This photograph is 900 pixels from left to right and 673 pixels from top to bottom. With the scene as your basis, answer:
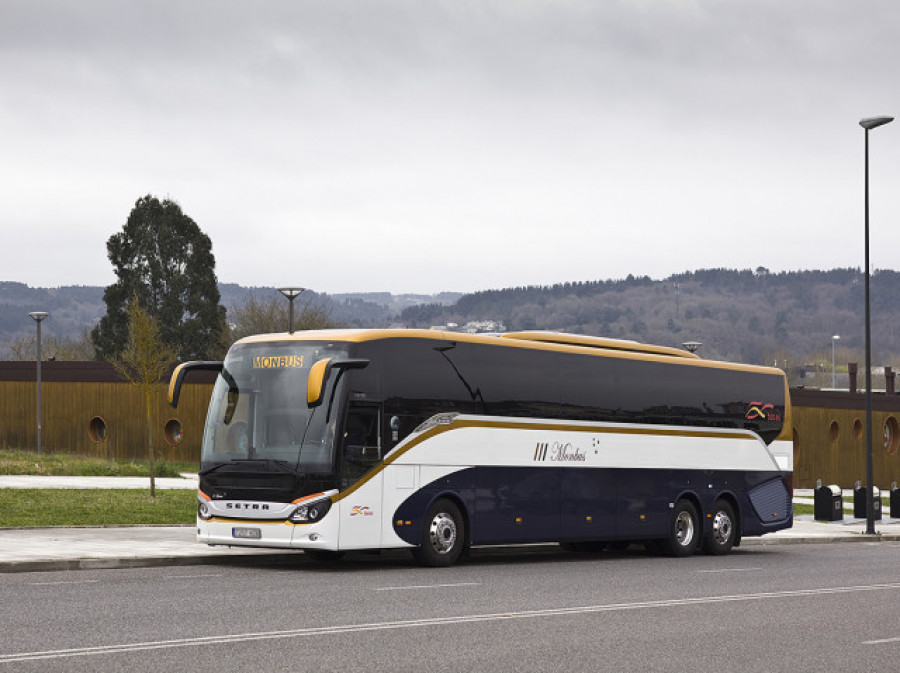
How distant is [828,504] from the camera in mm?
35812

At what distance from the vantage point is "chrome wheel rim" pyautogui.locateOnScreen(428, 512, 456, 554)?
19.0m

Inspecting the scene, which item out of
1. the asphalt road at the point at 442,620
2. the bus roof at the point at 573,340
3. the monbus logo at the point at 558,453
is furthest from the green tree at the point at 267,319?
the asphalt road at the point at 442,620

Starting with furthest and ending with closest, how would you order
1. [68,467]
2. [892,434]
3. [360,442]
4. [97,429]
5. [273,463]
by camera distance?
1. [892,434]
2. [97,429]
3. [68,467]
4. [360,442]
5. [273,463]

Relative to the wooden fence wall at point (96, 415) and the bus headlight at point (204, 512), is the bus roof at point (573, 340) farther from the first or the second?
the wooden fence wall at point (96, 415)

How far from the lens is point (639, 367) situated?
2286 cm

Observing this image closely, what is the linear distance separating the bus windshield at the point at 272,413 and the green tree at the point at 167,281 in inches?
2324

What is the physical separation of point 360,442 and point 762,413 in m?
10.3

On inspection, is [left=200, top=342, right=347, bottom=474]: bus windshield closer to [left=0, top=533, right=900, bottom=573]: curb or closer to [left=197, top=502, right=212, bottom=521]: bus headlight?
[left=197, top=502, right=212, bottom=521]: bus headlight

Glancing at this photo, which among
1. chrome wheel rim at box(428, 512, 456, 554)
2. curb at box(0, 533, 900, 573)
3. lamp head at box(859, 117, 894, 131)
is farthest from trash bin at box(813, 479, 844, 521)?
chrome wheel rim at box(428, 512, 456, 554)

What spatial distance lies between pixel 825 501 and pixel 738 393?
39.8ft

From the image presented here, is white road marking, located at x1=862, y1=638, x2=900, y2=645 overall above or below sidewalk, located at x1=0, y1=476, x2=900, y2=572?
above

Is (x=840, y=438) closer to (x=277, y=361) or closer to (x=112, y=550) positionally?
(x=277, y=361)

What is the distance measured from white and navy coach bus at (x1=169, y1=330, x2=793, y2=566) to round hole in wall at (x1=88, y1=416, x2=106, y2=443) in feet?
104

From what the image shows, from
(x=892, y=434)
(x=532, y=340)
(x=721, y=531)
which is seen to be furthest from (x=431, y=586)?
(x=892, y=434)
